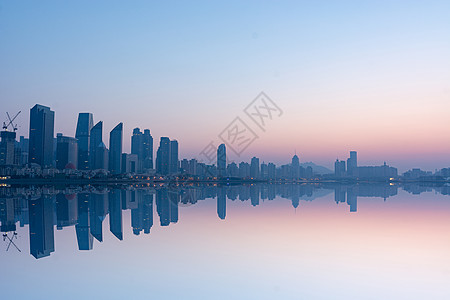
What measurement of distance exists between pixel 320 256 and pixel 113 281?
31.1ft

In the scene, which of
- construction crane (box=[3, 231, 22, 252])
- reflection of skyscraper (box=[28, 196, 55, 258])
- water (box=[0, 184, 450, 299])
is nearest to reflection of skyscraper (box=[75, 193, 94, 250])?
water (box=[0, 184, 450, 299])

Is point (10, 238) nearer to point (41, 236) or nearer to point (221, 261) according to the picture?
point (41, 236)

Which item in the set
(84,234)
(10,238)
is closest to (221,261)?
(84,234)

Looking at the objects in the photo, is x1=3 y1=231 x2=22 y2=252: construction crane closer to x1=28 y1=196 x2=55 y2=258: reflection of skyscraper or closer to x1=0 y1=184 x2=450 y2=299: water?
x1=0 y1=184 x2=450 y2=299: water

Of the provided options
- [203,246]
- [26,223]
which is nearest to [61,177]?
[26,223]

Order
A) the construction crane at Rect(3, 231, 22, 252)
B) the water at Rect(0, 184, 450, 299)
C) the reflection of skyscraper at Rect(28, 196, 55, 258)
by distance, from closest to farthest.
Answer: the water at Rect(0, 184, 450, 299), the reflection of skyscraper at Rect(28, 196, 55, 258), the construction crane at Rect(3, 231, 22, 252)

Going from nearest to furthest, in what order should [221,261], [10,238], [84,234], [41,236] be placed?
1. [221,261]
2. [10,238]
3. [41,236]
4. [84,234]

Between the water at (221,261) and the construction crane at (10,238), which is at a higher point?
the construction crane at (10,238)

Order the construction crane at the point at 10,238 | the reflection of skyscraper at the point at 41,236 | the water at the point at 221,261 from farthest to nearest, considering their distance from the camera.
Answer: the construction crane at the point at 10,238
the reflection of skyscraper at the point at 41,236
the water at the point at 221,261

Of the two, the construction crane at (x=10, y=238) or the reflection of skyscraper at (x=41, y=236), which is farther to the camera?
the construction crane at (x=10, y=238)

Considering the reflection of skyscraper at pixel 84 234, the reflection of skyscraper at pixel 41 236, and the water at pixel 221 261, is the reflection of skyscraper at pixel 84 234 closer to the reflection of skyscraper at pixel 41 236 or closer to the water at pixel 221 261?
the water at pixel 221 261

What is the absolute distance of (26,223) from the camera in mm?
27891

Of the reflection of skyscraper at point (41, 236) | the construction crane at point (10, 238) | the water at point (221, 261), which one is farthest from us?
the construction crane at point (10, 238)

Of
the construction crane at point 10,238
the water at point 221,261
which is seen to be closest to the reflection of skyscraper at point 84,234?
the water at point 221,261
